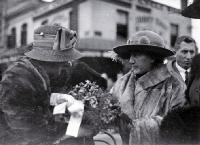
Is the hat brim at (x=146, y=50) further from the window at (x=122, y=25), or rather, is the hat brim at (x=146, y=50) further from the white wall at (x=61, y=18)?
the white wall at (x=61, y=18)

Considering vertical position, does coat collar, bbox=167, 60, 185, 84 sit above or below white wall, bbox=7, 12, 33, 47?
below

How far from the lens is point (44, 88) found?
2984mm

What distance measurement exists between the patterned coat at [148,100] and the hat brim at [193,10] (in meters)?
0.63

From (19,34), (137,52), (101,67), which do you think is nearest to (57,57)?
(137,52)

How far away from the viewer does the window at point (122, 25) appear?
19539 mm

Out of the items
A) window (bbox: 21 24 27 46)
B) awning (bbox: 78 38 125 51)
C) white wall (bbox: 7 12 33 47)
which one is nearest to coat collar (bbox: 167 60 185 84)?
awning (bbox: 78 38 125 51)

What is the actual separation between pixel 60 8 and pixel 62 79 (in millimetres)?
17581

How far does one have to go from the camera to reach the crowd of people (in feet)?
9.37

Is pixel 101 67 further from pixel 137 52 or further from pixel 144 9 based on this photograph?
pixel 137 52

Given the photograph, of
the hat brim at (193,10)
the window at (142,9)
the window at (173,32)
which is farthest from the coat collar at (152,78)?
the window at (173,32)

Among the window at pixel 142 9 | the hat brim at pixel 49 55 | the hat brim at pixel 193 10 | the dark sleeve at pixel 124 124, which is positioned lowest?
the dark sleeve at pixel 124 124

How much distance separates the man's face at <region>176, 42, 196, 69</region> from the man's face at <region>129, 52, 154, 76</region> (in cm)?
204

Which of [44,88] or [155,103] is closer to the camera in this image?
[44,88]

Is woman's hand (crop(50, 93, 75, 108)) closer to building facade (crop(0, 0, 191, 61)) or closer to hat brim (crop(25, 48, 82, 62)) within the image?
hat brim (crop(25, 48, 82, 62))
